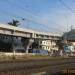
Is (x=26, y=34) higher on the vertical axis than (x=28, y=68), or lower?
higher

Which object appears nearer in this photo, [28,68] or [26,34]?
[28,68]

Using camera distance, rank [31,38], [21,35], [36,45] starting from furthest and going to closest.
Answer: [36,45]
[31,38]
[21,35]

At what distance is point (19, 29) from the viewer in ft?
327

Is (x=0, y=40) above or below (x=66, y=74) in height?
above

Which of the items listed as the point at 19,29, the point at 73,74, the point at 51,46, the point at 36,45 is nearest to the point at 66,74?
the point at 73,74

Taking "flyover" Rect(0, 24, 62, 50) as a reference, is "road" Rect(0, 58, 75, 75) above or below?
below

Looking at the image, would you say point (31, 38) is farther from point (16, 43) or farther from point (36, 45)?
point (36, 45)

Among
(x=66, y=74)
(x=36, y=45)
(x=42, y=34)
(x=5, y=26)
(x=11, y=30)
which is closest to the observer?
(x=66, y=74)

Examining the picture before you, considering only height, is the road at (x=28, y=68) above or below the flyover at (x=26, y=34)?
below

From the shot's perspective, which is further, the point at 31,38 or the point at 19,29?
the point at 31,38

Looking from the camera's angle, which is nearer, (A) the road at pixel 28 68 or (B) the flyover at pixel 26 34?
(A) the road at pixel 28 68

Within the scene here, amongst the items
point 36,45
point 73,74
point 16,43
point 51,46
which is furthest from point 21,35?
point 73,74

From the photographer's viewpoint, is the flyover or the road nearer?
the road

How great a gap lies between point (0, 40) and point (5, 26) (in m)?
41.1
